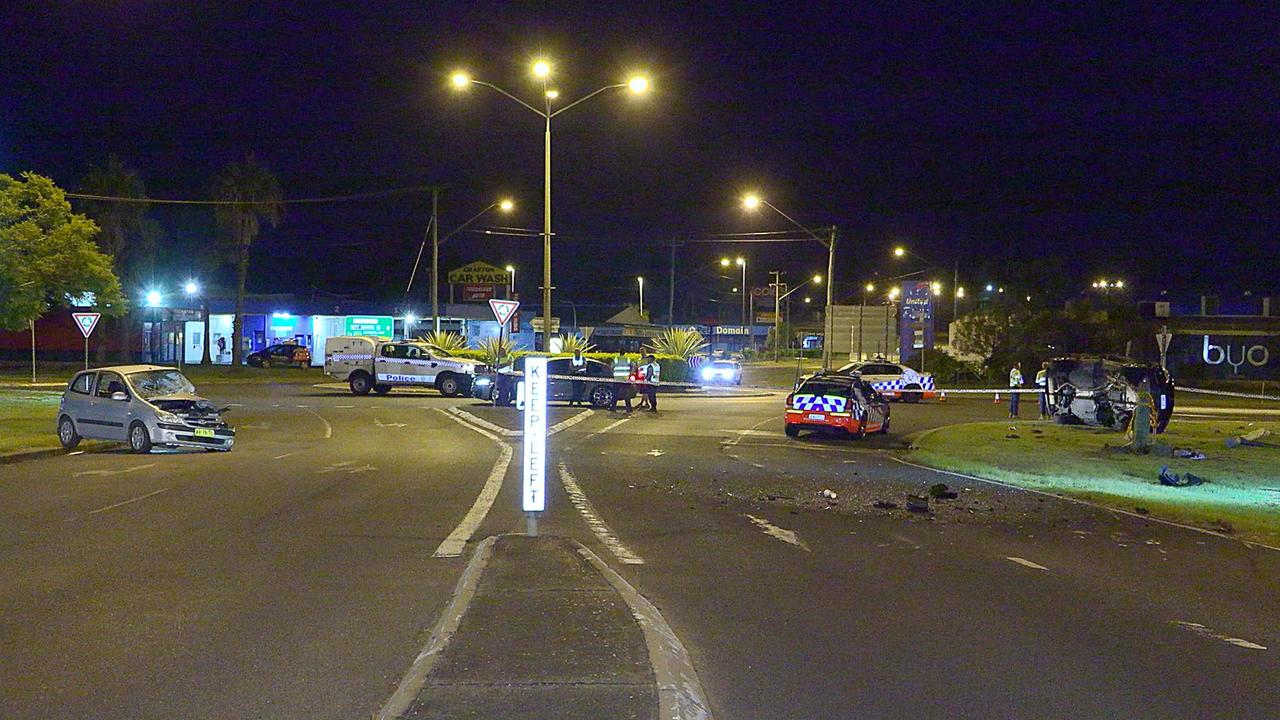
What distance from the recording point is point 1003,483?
1748cm

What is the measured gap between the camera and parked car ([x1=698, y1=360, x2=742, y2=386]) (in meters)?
52.2

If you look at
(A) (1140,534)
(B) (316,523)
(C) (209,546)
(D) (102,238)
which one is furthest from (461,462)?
(D) (102,238)

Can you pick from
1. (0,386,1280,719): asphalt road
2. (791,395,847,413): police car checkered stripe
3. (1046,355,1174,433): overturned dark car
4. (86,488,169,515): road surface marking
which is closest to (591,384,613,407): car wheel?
(791,395,847,413): police car checkered stripe

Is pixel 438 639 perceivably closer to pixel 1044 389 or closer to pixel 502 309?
pixel 502 309

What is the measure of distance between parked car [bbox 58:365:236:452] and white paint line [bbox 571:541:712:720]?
13888 millimetres

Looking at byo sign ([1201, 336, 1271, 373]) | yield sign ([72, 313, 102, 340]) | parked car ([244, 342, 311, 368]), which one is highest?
yield sign ([72, 313, 102, 340])

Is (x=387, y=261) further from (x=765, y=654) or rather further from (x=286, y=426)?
(x=765, y=654)

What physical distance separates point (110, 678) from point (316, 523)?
5.92 m

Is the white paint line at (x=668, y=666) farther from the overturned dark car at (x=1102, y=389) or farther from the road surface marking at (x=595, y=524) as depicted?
the overturned dark car at (x=1102, y=389)

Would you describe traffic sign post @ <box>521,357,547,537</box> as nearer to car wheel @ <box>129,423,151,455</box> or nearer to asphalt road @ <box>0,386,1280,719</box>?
asphalt road @ <box>0,386,1280,719</box>

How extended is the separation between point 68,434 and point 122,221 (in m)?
43.7

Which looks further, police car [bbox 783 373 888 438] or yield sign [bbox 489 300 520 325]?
yield sign [bbox 489 300 520 325]

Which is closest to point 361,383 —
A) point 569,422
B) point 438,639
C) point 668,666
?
point 569,422

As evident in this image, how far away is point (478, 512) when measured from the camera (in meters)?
→ 13.4
